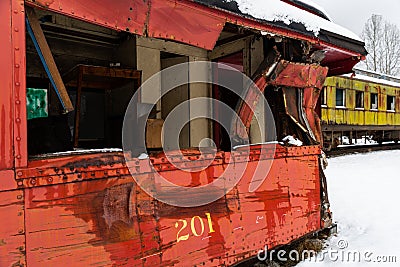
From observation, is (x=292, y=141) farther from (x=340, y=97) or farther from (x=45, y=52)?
(x=340, y=97)

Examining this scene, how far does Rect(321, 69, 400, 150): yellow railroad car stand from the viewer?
14.1 meters

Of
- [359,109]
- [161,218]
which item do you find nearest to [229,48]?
[161,218]

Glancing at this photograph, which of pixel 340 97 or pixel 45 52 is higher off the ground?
pixel 340 97

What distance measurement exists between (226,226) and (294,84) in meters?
1.95

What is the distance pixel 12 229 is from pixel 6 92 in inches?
31.1

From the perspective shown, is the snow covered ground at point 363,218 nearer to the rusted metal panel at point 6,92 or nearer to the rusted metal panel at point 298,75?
the rusted metal panel at point 298,75

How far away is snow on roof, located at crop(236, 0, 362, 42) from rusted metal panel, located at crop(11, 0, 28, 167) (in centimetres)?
181

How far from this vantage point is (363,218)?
561cm

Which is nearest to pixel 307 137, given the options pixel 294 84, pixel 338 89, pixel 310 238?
pixel 294 84

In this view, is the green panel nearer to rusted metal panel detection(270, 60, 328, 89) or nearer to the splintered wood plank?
the splintered wood plank

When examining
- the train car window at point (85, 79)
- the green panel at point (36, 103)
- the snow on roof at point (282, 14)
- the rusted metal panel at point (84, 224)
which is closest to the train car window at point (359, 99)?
the snow on roof at point (282, 14)

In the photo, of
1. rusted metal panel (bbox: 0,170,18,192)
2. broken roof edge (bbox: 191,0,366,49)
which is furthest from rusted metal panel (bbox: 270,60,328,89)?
rusted metal panel (bbox: 0,170,18,192)

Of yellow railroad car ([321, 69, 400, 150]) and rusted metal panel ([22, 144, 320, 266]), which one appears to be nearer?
rusted metal panel ([22, 144, 320, 266])

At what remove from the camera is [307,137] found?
4.43 meters
